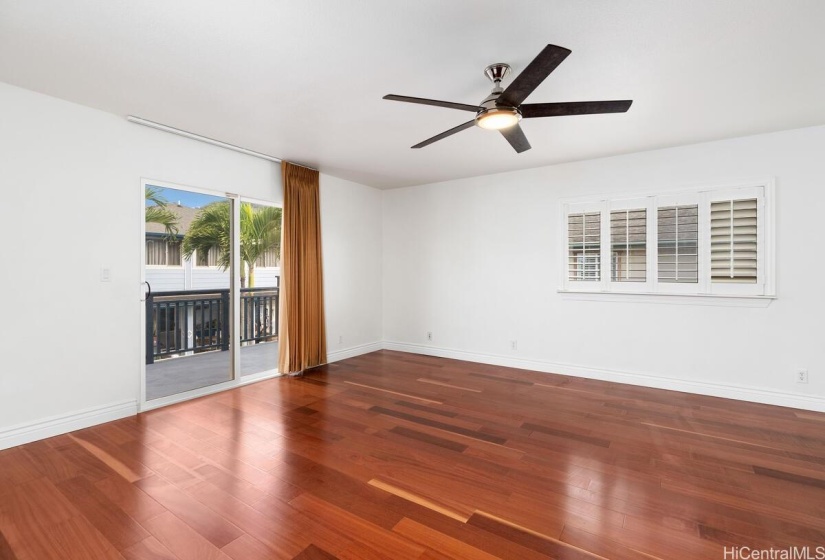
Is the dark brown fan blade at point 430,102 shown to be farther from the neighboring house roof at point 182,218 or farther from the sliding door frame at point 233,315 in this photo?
the neighboring house roof at point 182,218

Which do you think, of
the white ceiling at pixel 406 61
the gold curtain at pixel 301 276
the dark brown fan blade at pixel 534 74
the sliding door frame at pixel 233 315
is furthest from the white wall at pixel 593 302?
the dark brown fan blade at pixel 534 74

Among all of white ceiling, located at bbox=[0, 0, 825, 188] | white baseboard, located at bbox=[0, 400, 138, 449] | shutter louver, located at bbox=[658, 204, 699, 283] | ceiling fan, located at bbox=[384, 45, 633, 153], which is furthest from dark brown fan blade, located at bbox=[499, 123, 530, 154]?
white baseboard, located at bbox=[0, 400, 138, 449]

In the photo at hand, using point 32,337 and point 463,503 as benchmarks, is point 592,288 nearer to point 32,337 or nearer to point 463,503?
point 463,503

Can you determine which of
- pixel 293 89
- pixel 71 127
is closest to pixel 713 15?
pixel 293 89

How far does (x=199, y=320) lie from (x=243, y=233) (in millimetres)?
1445

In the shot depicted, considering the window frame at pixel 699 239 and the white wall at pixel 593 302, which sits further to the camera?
the window frame at pixel 699 239

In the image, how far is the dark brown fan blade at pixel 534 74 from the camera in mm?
1829

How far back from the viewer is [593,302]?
15.3ft

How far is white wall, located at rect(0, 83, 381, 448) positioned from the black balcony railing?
4.69ft

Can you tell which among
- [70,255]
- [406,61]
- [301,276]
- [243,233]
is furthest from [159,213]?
[406,61]

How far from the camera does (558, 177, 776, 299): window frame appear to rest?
3.77 m

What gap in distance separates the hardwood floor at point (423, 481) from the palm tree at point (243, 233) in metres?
2.02

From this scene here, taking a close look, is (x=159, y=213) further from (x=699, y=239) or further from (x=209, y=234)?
(x=699, y=239)

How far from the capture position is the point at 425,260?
6.01m
